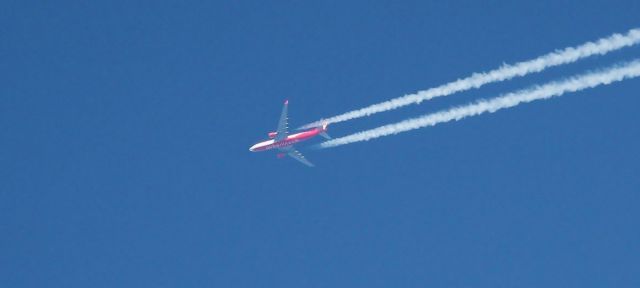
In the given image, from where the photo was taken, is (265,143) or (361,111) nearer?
(361,111)

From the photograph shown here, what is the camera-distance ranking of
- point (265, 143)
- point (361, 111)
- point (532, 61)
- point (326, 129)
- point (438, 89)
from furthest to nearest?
1. point (265, 143)
2. point (326, 129)
3. point (361, 111)
4. point (438, 89)
5. point (532, 61)

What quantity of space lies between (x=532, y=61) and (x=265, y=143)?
94.4 feet

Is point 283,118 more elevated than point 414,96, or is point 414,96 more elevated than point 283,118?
point 283,118

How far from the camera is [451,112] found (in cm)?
5706

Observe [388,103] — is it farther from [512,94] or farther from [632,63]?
[632,63]

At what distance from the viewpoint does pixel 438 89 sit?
56.8 metres

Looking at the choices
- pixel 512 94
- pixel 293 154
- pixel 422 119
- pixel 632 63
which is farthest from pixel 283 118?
pixel 632 63

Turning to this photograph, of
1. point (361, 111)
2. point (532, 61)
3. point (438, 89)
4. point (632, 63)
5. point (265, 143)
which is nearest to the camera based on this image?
point (632, 63)

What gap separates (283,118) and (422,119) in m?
16.2

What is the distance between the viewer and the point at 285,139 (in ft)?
242

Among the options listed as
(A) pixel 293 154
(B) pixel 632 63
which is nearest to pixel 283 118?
(A) pixel 293 154

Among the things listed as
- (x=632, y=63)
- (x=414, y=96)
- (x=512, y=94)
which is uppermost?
(x=414, y=96)

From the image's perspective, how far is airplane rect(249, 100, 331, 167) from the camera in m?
71.3

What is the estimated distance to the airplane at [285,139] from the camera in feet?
234
